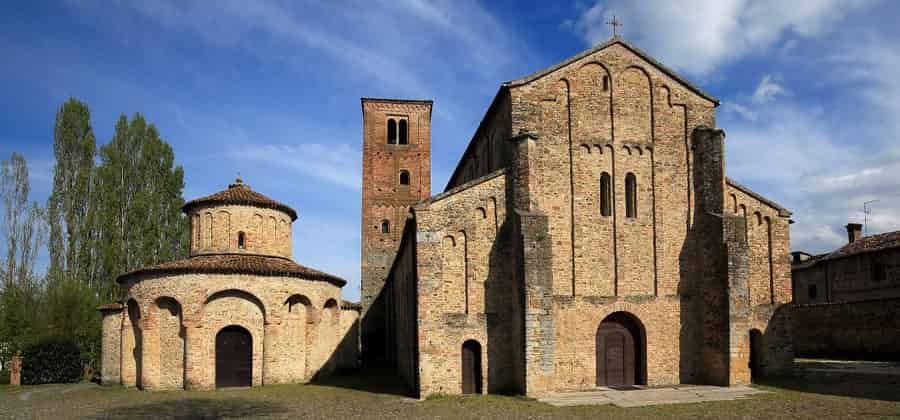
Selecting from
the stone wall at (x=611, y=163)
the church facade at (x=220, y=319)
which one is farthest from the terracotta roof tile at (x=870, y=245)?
the church facade at (x=220, y=319)

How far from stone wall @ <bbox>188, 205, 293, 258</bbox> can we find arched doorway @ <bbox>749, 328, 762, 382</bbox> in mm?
20272

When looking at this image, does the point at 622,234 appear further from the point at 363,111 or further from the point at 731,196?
the point at 363,111

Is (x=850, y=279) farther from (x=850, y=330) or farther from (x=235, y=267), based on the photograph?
(x=235, y=267)

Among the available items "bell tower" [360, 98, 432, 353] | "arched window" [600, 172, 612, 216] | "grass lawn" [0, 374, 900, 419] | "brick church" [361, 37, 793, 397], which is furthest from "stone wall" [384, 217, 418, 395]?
"arched window" [600, 172, 612, 216]

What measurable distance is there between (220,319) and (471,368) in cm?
1035

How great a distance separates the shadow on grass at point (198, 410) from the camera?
54.8 ft

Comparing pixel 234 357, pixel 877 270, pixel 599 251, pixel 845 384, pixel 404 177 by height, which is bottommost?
pixel 845 384

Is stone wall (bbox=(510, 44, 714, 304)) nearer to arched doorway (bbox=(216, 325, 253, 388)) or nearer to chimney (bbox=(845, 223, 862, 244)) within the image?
arched doorway (bbox=(216, 325, 253, 388))

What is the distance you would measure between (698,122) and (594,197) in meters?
5.10

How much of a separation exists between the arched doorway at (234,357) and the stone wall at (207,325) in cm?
29

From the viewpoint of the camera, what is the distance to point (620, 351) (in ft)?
68.0

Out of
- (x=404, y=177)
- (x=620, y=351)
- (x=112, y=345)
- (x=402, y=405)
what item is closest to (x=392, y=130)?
(x=404, y=177)

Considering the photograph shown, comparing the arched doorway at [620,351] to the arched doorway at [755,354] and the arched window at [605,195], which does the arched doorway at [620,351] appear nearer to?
the arched window at [605,195]

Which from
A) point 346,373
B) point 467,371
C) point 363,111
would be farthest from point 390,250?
point 467,371
